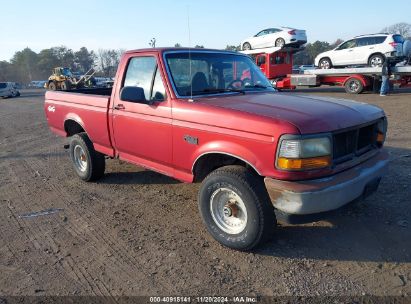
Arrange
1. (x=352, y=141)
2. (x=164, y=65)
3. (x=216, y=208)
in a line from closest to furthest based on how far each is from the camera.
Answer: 1. (x=352, y=141)
2. (x=216, y=208)
3. (x=164, y=65)

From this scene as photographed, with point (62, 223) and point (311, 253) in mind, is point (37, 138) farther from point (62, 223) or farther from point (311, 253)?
point (311, 253)

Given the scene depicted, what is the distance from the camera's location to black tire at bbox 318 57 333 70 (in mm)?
19922

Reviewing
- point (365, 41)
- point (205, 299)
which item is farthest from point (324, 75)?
point (205, 299)

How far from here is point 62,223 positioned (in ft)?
14.1

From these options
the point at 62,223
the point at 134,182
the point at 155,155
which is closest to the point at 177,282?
the point at 155,155

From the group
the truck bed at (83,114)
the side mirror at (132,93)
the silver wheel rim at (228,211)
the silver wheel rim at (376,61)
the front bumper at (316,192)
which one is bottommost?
the silver wheel rim at (228,211)

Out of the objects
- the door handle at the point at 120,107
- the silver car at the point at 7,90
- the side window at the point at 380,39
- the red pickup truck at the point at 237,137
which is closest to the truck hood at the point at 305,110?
the red pickup truck at the point at 237,137

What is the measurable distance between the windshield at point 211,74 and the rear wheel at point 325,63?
55.0ft

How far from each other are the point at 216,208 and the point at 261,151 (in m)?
0.92

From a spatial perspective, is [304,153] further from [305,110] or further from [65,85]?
[65,85]

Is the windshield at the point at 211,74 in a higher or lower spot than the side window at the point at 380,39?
lower

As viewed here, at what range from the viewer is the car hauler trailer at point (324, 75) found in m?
16.8

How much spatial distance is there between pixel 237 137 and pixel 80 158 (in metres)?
3.60

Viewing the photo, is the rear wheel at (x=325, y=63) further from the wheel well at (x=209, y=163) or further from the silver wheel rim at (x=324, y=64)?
the wheel well at (x=209, y=163)
